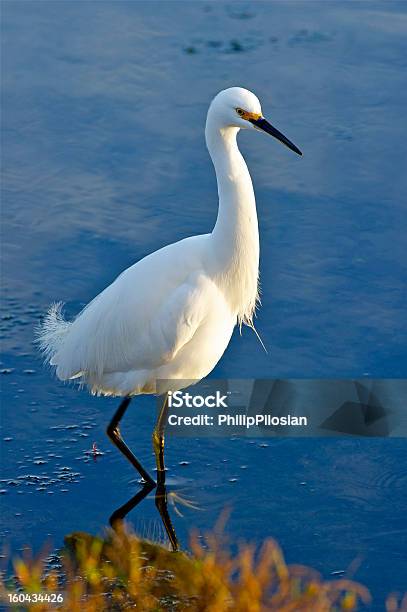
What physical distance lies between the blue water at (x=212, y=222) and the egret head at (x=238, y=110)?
1.07 m

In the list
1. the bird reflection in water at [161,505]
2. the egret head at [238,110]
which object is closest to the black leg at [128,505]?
the bird reflection in water at [161,505]

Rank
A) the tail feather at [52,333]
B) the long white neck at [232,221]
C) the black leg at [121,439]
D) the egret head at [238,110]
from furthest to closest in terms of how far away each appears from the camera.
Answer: the tail feather at [52,333], the black leg at [121,439], the long white neck at [232,221], the egret head at [238,110]

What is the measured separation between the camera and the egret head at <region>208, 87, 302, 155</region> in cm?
344

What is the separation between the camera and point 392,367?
415 cm

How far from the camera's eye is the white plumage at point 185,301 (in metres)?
3.56

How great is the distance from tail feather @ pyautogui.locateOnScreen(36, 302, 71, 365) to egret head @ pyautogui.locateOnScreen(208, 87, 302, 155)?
3.31 ft

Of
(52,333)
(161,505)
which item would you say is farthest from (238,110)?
(161,505)

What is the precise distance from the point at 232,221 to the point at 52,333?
853 millimetres

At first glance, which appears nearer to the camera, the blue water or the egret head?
the egret head

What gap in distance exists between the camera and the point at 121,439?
3.87m

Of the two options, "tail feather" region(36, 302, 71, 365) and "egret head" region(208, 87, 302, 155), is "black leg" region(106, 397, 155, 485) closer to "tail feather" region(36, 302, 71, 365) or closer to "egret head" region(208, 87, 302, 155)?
"tail feather" region(36, 302, 71, 365)

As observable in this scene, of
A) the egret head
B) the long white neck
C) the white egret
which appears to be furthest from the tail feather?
the egret head

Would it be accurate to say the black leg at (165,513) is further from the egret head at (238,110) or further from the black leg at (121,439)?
the egret head at (238,110)

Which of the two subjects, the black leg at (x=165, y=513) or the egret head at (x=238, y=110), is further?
the black leg at (x=165, y=513)
